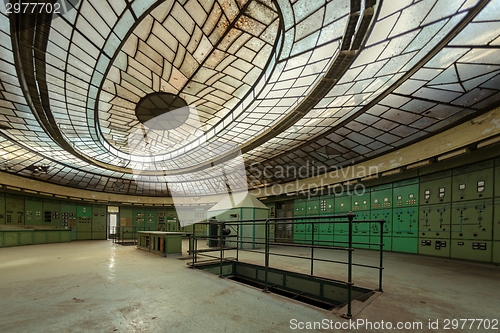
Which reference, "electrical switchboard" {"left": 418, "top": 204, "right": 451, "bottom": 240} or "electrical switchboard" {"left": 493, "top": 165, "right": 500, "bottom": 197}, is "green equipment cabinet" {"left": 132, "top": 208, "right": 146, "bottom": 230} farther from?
"electrical switchboard" {"left": 493, "top": 165, "right": 500, "bottom": 197}

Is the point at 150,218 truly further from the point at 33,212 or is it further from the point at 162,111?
the point at 162,111

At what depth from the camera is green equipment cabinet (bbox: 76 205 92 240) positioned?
53.1ft

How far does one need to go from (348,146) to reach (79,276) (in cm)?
893

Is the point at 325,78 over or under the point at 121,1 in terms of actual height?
under

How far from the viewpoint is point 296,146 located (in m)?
10.4

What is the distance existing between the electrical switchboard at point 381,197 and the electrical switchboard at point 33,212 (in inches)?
712

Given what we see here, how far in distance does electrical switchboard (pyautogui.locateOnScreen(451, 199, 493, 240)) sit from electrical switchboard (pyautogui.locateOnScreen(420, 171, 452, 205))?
41cm

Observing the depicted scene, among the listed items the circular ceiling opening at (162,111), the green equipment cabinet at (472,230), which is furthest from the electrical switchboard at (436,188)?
the circular ceiling opening at (162,111)

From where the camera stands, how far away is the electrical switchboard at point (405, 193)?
326 inches

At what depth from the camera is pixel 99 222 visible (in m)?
17.3

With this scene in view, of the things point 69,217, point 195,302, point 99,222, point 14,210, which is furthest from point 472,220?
point 69,217

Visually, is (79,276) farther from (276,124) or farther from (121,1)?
(276,124)

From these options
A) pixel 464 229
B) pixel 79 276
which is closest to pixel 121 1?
pixel 79 276

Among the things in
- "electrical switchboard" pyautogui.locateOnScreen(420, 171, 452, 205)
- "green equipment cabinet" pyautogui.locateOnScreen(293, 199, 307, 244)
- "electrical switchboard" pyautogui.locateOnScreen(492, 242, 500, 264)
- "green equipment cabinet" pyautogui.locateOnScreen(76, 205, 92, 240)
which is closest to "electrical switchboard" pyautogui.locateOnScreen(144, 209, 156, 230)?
"green equipment cabinet" pyautogui.locateOnScreen(76, 205, 92, 240)
